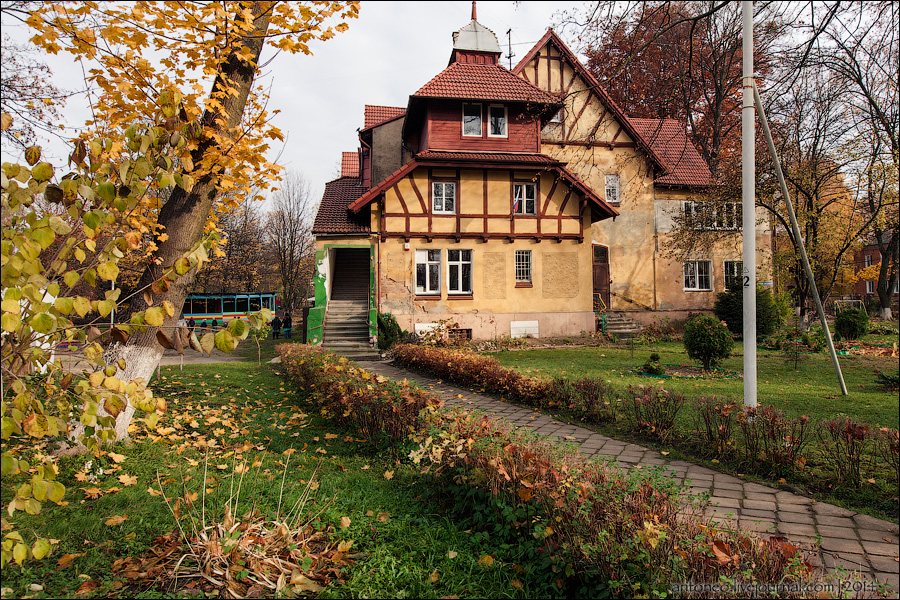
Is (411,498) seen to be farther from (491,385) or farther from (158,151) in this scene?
(491,385)

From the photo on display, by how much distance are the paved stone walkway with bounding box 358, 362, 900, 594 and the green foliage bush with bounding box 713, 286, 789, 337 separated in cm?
1371

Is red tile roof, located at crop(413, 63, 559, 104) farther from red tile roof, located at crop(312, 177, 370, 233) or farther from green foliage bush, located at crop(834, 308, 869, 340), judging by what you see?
green foliage bush, located at crop(834, 308, 869, 340)

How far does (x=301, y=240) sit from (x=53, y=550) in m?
36.7

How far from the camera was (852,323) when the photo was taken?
54.9ft

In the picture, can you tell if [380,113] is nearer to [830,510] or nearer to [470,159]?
[470,159]

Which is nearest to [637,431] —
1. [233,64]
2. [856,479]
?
[856,479]

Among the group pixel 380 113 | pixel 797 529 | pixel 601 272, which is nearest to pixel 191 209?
pixel 797 529

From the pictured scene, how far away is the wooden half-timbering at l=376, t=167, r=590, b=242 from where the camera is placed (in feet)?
63.7

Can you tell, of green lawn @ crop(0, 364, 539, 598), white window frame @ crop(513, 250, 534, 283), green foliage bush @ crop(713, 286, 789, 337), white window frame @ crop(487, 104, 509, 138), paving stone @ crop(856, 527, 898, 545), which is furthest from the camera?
white window frame @ crop(513, 250, 534, 283)

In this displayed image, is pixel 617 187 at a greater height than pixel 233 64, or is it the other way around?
pixel 617 187

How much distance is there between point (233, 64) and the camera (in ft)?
21.2

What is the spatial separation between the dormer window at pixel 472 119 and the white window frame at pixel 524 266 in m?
4.85

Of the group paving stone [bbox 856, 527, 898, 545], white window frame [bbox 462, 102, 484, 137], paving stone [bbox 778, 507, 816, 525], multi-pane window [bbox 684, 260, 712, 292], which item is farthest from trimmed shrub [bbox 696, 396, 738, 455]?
multi-pane window [bbox 684, 260, 712, 292]

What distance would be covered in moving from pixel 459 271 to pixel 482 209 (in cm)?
250
